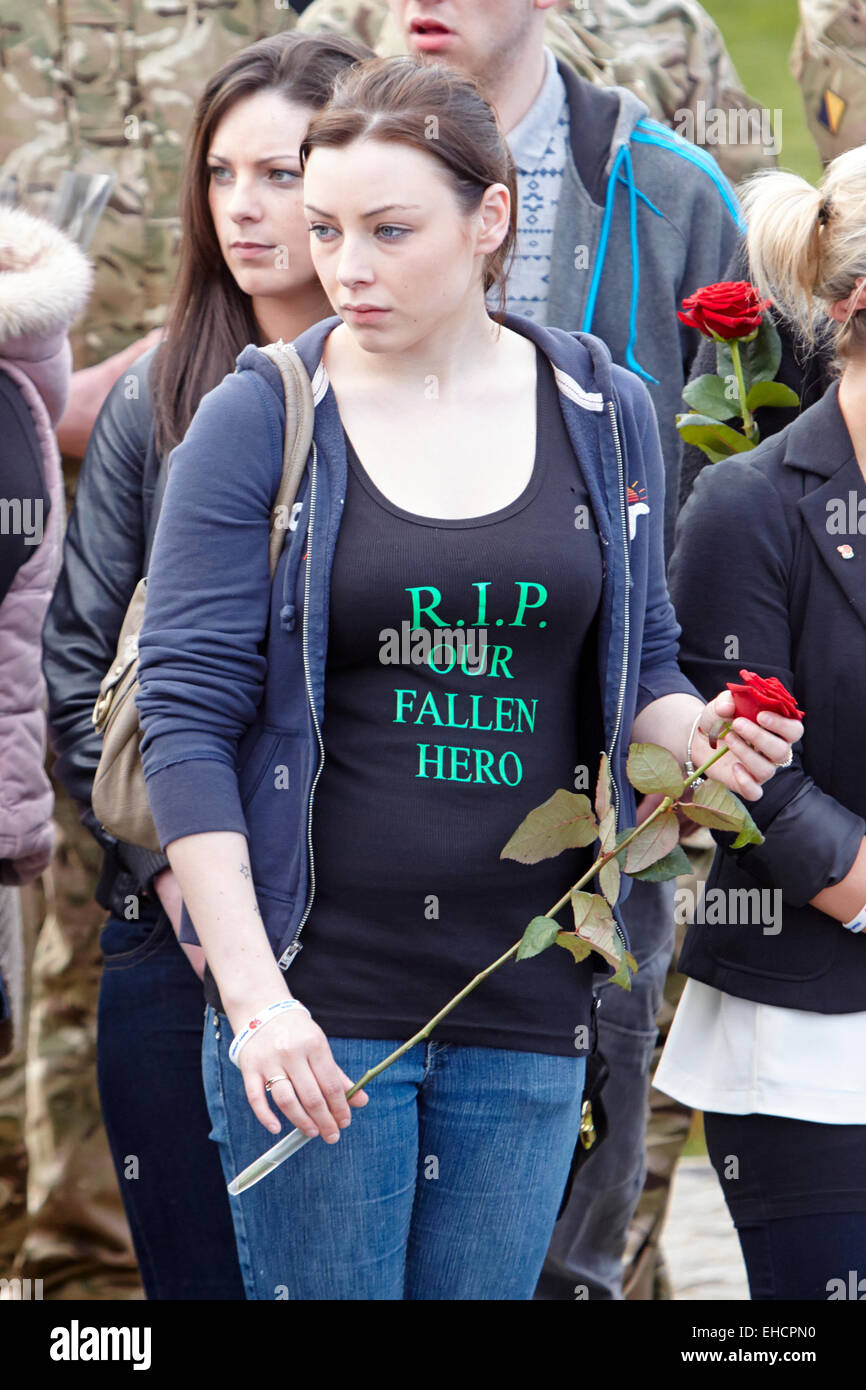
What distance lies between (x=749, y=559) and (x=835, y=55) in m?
1.94

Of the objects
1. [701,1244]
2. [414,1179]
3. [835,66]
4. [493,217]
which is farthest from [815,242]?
[701,1244]

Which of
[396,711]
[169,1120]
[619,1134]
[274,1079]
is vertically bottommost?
[619,1134]

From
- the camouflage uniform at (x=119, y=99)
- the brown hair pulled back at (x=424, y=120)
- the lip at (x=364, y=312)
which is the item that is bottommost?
the lip at (x=364, y=312)

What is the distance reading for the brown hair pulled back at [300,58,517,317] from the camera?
5.63 feet

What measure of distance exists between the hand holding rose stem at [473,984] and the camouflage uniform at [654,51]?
1815mm

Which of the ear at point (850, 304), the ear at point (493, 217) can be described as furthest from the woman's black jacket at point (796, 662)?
the ear at point (493, 217)

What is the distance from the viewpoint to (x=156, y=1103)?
235 centimetres

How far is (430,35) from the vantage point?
252 cm

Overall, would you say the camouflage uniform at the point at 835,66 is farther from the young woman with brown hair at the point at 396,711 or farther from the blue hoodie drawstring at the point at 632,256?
the young woman with brown hair at the point at 396,711

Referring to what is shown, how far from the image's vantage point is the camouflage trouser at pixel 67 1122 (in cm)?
307

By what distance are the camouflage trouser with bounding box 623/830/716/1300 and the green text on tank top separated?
1.45 m

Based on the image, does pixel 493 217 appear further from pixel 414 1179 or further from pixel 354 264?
pixel 414 1179

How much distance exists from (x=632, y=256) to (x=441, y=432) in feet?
2.97
